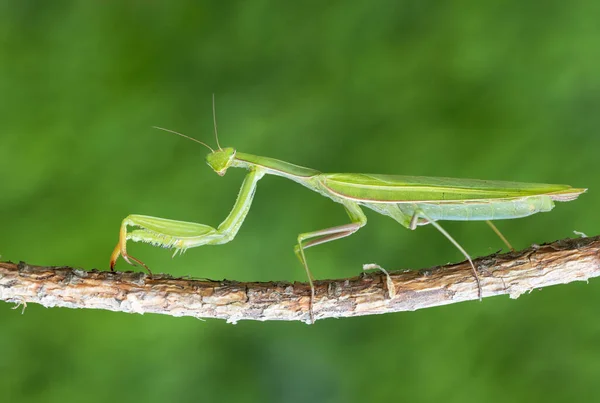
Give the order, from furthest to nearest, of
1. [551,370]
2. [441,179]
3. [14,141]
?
1. [14,141]
2. [551,370]
3. [441,179]

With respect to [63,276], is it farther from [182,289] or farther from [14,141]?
[14,141]

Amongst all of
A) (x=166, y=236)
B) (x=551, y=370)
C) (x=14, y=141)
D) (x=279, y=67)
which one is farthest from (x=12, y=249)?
(x=551, y=370)

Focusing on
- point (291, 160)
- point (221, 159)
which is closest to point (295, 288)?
point (221, 159)

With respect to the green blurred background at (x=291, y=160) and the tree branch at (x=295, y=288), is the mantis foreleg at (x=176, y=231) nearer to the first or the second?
the tree branch at (x=295, y=288)

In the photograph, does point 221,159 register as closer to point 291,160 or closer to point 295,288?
point 295,288

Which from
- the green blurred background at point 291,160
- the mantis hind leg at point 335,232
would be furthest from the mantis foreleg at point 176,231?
the green blurred background at point 291,160

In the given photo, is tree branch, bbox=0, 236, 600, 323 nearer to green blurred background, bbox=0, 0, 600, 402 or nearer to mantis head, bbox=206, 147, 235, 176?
mantis head, bbox=206, 147, 235, 176
